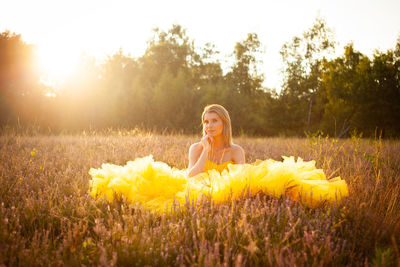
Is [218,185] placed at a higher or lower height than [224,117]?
lower

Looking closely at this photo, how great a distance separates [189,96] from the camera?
2089 centimetres

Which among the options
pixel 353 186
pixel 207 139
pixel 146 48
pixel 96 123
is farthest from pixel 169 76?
pixel 353 186

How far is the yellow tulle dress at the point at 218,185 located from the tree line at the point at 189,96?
1407 centimetres

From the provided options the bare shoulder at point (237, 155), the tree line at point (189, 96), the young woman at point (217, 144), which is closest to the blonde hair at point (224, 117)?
the young woman at point (217, 144)

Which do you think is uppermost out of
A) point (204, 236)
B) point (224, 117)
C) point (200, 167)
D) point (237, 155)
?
point (224, 117)

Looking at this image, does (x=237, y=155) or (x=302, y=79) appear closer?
(x=237, y=155)

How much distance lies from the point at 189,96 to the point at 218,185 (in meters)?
18.8

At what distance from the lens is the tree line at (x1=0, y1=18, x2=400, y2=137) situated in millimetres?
17844

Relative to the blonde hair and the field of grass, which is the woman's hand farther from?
the field of grass

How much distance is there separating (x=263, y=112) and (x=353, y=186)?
21235 millimetres

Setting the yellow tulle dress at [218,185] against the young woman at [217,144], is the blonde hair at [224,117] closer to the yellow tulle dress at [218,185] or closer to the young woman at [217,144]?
the young woman at [217,144]

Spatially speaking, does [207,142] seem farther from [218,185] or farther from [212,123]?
A: [218,185]

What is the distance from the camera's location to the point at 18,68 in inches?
715

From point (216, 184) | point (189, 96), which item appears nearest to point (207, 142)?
point (216, 184)
